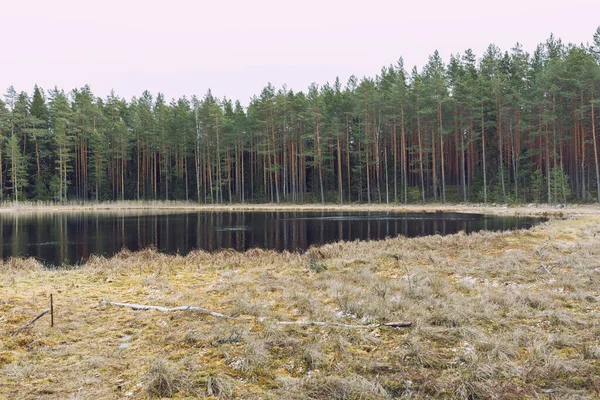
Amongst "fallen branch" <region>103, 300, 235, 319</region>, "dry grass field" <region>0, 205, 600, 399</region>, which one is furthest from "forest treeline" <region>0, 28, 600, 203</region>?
"fallen branch" <region>103, 300, 235, 319</region>

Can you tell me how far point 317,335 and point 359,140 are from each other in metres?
52.5

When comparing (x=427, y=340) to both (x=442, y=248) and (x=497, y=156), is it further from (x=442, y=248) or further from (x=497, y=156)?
(x=497, y=156)

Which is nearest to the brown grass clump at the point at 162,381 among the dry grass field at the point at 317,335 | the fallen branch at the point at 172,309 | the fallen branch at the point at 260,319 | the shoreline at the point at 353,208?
the dry grass field at the point at 317,335

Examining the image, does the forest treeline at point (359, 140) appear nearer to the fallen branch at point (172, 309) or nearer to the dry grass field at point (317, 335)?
the dry grass field at point (317, 335)

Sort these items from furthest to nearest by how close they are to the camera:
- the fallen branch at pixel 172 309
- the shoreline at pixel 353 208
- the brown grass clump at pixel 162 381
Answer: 1. the shoreline at pixel 353 208
2. the fallen branch at pixel 172 309
3. the brown grass clump at pixel 162 381

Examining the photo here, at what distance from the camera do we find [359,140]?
5591 cm

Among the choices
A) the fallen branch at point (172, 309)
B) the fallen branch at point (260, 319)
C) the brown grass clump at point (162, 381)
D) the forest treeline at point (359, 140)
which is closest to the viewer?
the brown grass clump at point (162, 381)

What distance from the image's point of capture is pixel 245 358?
173 inches

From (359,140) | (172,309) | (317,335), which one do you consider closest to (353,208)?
(359,140)

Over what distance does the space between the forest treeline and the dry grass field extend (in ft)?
137

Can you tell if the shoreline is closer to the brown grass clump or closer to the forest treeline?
the forest treeline

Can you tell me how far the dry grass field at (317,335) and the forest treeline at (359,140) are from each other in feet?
137

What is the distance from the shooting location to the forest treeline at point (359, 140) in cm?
4622

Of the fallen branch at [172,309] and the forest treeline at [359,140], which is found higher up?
the forest treeline at [359,140]
